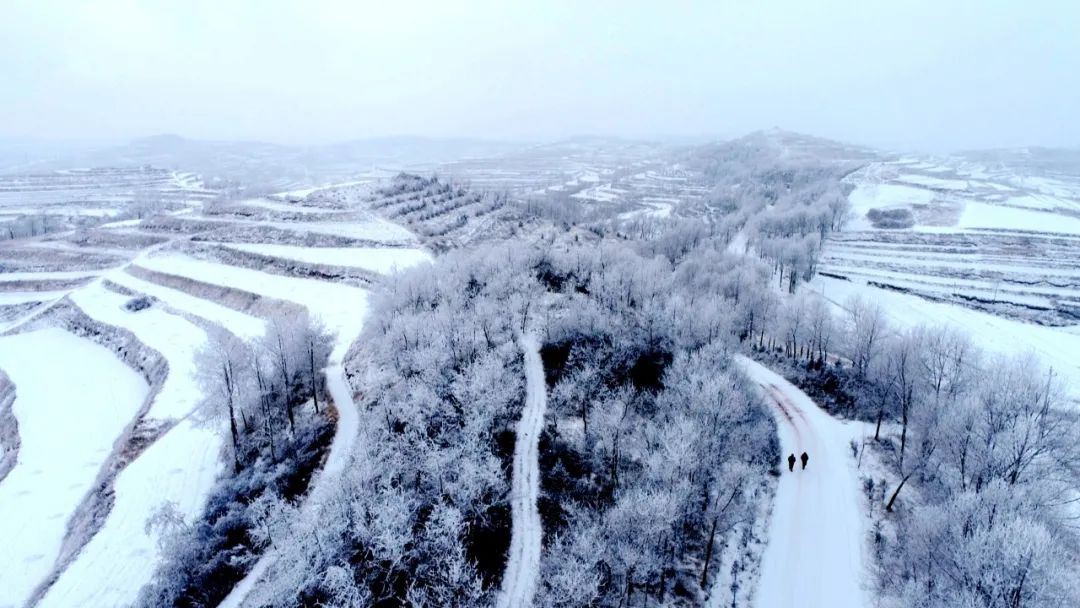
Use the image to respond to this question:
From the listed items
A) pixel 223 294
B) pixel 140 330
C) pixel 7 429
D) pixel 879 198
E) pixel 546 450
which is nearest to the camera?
pixel 546 450

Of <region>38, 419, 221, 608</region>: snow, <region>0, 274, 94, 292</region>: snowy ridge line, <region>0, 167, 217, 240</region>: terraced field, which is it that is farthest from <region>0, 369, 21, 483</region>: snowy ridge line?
<region>0, 167, 217, 240</region>: terraced field

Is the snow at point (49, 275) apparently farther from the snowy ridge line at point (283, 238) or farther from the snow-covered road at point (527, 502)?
the snow-covered road at point (527, 502)

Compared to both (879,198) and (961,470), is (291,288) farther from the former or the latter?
(879,198)

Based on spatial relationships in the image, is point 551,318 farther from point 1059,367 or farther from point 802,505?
point 1059,367

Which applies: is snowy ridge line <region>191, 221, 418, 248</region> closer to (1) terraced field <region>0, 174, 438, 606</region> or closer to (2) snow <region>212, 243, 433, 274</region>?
(1) terraced field <region>0, 174, 438, 606</region>

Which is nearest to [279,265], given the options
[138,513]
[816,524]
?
[138,513]

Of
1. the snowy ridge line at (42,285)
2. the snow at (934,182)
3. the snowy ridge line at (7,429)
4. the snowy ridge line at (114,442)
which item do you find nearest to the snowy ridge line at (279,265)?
the snowy ridge line at (42,285)
